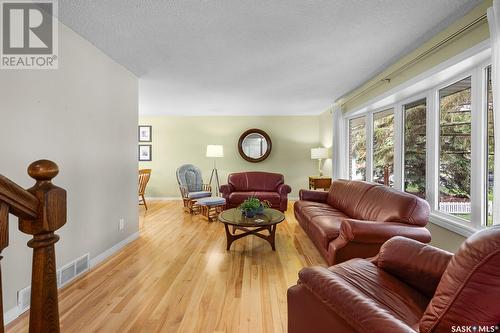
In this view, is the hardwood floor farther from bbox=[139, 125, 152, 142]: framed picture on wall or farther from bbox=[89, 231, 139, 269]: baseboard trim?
bbox=[139, 125, 152, 142]: framed picture on wall

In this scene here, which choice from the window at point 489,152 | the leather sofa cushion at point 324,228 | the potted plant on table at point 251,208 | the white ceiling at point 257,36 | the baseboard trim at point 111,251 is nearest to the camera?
the white ceiling at point 257,36

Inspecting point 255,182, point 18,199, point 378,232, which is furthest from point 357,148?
point 18,199

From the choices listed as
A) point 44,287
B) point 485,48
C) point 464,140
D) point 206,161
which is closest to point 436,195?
point 464,140

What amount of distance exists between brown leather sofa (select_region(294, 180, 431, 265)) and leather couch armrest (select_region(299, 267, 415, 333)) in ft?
3.49

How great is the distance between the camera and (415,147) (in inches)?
124

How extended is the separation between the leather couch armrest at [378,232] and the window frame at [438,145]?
1.34ft

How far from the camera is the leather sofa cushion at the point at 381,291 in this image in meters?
1.12

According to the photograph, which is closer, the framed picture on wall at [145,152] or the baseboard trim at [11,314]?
the baseboard trim at [11,314]

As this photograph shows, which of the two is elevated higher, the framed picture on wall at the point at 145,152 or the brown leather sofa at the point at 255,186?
the framed picture on wall at the point at 145,152

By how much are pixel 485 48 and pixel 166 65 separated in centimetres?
317

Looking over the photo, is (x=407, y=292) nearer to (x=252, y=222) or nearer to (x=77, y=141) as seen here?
(x=252, y=222)

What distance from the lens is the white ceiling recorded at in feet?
6.50

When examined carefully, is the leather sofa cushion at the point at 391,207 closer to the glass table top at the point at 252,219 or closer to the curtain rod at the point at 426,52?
the glass table top at the point at 252,219

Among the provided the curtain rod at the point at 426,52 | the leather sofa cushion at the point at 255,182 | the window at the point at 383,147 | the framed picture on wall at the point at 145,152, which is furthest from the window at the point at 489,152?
the framed picture on wall at the point at 145,152
